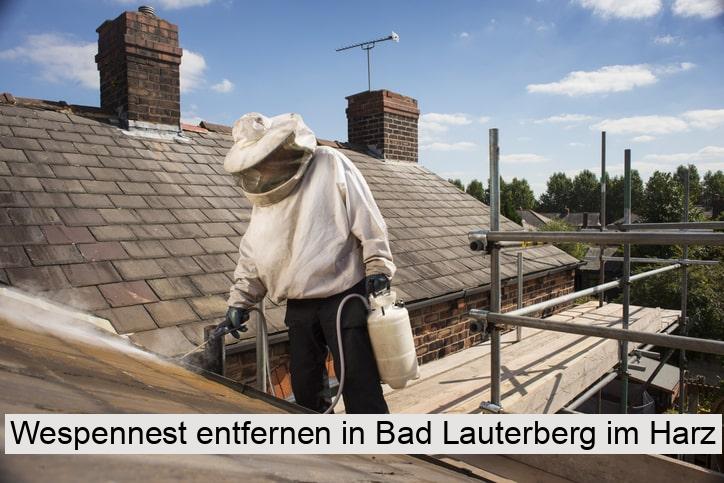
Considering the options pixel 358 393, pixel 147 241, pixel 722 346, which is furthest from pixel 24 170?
pixel 722 346

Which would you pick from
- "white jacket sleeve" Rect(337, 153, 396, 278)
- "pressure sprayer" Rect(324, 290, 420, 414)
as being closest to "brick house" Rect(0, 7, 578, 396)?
"pressure sprayer" Rect(324, 290, 420, 414)

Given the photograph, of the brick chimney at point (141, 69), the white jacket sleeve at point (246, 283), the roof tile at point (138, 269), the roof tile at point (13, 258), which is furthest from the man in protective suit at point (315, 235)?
the brick chimney at point (141, 69)

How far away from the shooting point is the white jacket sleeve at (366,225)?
2619 mm

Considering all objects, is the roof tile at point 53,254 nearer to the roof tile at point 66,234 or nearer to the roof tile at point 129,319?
the roof tile at point 66,234

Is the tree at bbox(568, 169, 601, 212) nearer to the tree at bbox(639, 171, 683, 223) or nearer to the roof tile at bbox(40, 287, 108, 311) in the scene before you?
the tree at bbox(639, 171, 683, 223)

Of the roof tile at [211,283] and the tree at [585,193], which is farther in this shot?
the tree at [585,193]

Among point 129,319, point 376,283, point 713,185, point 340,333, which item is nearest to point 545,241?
point 376,283

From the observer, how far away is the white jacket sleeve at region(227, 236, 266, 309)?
2885 millimetres

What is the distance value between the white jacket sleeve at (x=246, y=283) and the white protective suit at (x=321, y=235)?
0.10 m

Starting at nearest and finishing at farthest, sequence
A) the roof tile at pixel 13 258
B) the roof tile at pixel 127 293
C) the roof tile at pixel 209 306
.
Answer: the roof tile at pixel 13 258 < the roof tile at pixel 127 293 < the roof tile at pixel 209 306

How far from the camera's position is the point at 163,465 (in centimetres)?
85

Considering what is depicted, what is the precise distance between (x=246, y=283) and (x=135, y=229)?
2.10m

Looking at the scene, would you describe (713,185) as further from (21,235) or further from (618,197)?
(21,235)

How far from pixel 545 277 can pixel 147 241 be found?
248 inches
